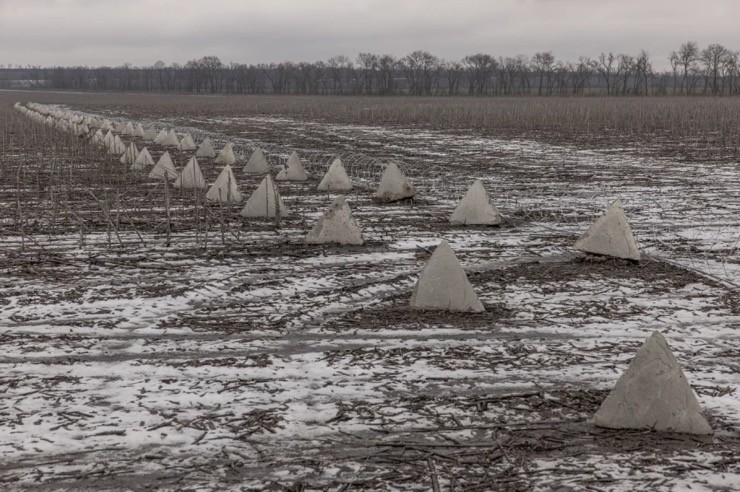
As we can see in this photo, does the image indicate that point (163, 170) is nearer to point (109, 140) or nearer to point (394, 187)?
point (394, 187)

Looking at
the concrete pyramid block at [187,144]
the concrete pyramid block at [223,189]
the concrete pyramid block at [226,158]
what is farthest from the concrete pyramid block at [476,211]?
the concrete pyramid block at [187,144]

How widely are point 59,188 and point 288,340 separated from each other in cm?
1052

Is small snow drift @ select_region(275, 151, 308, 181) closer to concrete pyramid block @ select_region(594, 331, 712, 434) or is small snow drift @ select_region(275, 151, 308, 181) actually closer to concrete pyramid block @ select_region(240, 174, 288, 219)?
concrete pyramid block @ select_region(240, 174, 288, 219)

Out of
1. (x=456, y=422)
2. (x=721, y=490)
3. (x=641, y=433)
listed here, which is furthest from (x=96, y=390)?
(x=721, y=490)

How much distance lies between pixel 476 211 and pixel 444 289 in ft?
15.1

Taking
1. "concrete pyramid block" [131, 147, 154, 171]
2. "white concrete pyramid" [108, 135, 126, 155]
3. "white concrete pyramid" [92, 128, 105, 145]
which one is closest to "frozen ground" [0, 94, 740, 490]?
"concrete pyramid block" [131, 147, 154, 171]

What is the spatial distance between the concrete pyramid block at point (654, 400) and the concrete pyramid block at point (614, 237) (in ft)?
13.8

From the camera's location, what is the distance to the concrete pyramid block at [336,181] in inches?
620

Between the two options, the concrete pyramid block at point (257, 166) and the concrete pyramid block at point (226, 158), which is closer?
the concrete pyramid block at point (257, 166)

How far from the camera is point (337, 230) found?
1011 centimetres

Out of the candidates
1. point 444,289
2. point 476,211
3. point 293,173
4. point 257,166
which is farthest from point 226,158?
point 444,289

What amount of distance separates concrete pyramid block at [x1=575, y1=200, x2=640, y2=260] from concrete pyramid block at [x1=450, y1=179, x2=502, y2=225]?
2646 millimetres

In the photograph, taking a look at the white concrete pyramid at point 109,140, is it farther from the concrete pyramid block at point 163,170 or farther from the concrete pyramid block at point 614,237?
the concrete pyramid block at point 614,237

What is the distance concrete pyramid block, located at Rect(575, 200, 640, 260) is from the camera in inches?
349
